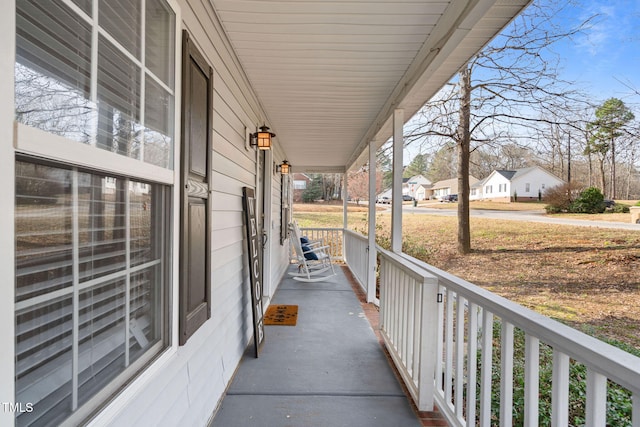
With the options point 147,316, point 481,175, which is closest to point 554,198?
point 481,175

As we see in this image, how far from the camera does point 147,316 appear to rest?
133 centimetres

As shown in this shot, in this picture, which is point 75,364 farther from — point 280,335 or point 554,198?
point 554,198

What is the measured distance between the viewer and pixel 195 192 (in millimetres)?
1719

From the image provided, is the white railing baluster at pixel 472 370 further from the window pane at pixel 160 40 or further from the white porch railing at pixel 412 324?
the window pane at pixel 160 40

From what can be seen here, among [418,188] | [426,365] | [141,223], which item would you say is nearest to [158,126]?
[141,223]

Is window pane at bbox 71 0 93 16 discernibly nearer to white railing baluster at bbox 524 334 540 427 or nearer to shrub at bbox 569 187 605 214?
white railing baluster at bbox 524 334 540 427

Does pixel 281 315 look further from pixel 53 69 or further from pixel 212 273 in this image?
pixel 53 69

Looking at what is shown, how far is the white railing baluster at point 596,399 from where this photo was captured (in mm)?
958

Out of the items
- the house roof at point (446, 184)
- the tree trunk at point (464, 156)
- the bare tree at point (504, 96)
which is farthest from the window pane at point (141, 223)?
the house roof at point (446, 184)

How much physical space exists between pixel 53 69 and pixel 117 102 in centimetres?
26

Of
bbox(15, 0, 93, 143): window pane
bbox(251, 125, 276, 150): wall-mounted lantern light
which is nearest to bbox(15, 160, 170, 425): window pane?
bbox(15, 0, 93, 143): window pane

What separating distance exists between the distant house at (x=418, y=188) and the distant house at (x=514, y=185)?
5.87 metres

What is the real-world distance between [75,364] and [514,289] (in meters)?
8.04
